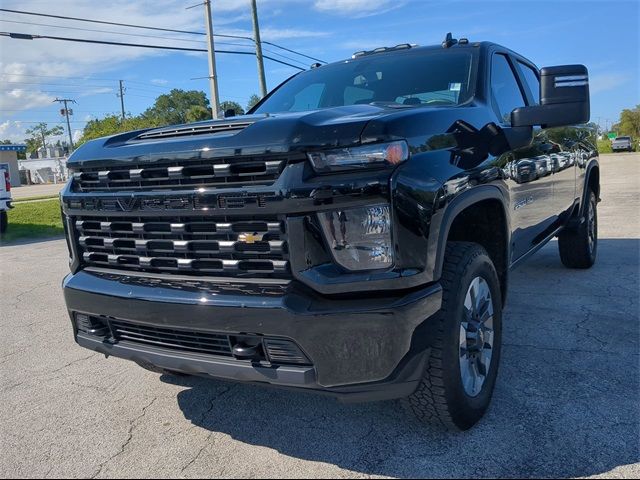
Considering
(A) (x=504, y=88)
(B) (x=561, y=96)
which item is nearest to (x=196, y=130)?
(B) (x=561, y=96)

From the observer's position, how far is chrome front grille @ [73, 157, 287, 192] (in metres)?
2.31

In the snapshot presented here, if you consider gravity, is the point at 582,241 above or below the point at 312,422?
above

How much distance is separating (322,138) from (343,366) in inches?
36.2

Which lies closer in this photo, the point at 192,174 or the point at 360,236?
the point at 360,236

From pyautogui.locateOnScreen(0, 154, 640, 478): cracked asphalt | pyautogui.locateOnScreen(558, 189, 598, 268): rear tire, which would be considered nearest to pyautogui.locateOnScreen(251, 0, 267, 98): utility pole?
pyautogui.locateOnScreen(558, 189, 598, 268): rear tire

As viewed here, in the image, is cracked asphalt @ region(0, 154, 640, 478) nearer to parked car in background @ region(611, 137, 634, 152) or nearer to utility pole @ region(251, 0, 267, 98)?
utility pole @ region(251, 0, 267, 98)

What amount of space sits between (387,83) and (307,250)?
1911 mm

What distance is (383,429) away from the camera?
9.05 ft

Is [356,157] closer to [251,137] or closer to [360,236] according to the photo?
[360,236]

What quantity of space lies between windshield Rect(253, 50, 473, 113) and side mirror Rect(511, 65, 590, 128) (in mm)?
436

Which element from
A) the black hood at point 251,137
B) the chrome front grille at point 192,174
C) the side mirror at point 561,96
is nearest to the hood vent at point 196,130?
the black hood at point 251,137

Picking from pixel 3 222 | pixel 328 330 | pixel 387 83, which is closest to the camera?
pixel 328 330

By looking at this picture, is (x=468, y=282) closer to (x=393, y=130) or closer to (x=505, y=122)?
(x=393, y=130)

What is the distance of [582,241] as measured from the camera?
19.1 ft
